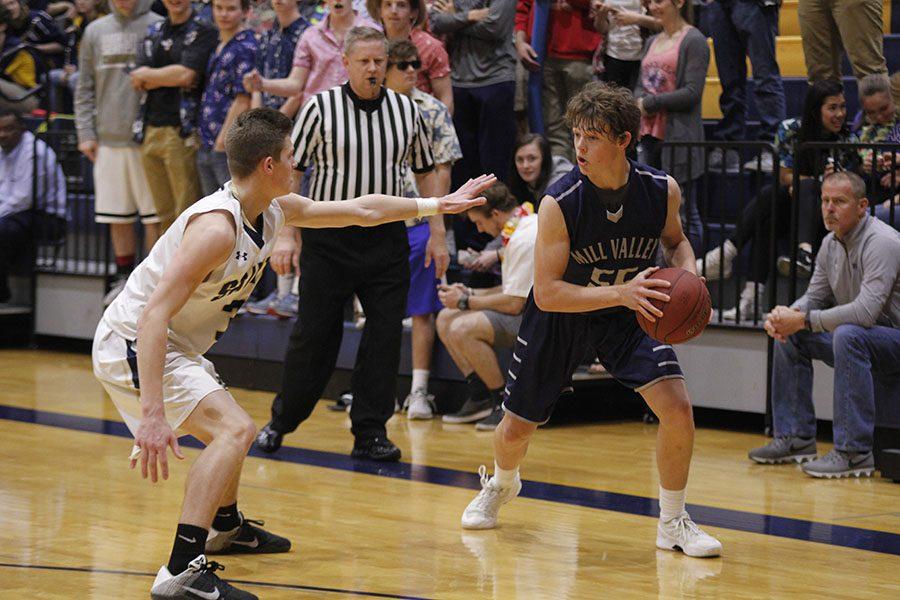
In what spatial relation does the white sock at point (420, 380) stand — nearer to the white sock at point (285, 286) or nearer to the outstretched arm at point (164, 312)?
the white sock at point (285, 286)

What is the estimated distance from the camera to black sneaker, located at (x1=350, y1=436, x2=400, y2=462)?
628cm

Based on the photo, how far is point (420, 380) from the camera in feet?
25.1

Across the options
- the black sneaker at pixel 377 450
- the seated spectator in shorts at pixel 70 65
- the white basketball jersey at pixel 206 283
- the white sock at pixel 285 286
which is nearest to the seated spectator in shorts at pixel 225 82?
the white sock at pixel 285 286

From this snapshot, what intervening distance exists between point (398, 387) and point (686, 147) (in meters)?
2.22

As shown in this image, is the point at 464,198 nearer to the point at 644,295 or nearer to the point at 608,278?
the point at 608,278

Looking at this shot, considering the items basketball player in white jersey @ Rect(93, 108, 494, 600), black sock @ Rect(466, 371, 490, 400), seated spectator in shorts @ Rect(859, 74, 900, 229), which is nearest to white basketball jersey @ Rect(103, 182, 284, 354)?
basketball player in white jersey @ Rect(93, 108, 494, 600)

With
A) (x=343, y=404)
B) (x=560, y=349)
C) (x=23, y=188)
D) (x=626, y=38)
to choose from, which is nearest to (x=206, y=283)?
(x=560, y=349)

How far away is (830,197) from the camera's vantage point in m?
6.11

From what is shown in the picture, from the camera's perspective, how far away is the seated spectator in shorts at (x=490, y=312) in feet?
23.0

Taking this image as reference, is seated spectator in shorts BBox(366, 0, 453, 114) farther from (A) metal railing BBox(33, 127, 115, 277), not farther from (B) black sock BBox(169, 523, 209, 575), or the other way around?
(B) black sock BBox(169, 523, 209, 575)

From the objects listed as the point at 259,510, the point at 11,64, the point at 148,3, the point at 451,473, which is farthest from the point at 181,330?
the point at 11,64

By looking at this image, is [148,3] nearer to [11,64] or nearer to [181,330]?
[11,64]

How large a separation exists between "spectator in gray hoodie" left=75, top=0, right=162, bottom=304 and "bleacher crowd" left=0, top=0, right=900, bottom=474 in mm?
12

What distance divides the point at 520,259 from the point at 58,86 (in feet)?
19.6
